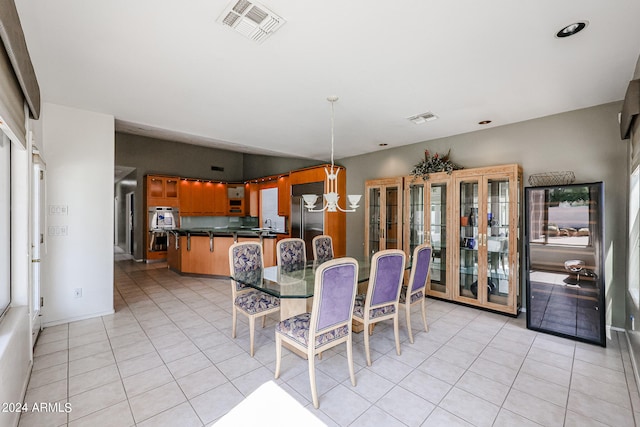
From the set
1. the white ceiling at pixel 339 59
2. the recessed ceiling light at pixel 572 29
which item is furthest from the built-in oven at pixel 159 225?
the recessed ceiling light at pixel 572 29

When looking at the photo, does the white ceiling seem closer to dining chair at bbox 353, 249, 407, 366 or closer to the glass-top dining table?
dining chair at bbox 353, 249, 407, 366

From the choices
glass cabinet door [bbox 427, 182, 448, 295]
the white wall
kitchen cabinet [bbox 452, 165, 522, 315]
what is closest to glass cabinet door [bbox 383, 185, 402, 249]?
glass cabinet door [bbox 427, 182, 448, 295]

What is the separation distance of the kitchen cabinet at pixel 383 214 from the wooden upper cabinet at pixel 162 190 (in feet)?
17.8

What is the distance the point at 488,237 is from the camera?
3.93 m

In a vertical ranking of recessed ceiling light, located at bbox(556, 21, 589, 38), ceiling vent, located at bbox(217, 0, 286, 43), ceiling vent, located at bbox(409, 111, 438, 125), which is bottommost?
ceiling vent, located at bbox(409, 111, 438, 125)

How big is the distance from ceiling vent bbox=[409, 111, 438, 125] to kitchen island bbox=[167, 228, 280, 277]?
316cm

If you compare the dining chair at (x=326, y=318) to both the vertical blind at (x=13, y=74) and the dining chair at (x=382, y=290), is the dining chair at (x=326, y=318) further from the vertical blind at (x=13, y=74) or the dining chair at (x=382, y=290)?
the vertical blind at (x=13, y=74)

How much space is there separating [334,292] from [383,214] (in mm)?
3223

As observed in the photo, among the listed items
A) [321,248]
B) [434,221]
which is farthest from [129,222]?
[434,221]

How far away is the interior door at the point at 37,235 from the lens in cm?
279

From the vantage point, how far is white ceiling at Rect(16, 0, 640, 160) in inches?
70.3

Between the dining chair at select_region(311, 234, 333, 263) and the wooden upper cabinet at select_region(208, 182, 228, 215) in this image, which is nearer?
the dining chair at select_region(311, 234, 333, 263)

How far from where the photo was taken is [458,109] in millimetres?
3404

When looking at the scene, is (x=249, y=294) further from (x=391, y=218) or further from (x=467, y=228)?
(x=467, y=228)
